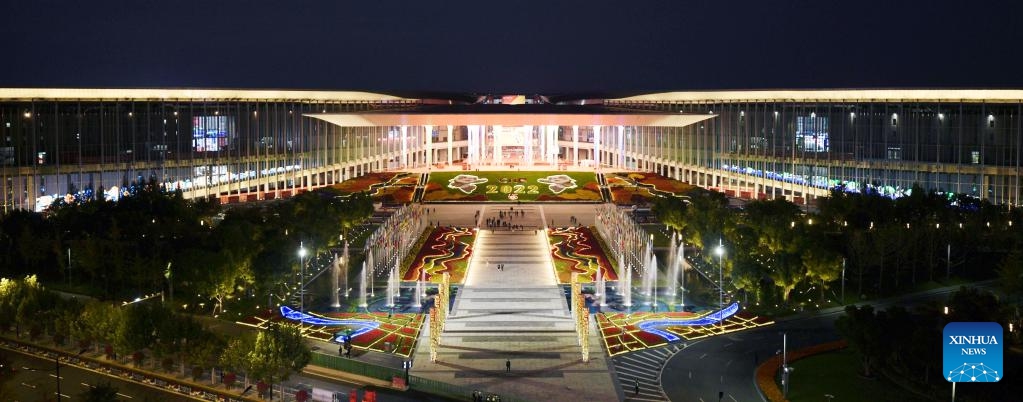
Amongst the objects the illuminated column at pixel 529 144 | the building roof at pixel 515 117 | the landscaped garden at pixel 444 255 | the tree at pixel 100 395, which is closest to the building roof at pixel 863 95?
the building roof at pixel 515 117

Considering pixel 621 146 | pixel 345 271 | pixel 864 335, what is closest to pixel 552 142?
pixel 621 146

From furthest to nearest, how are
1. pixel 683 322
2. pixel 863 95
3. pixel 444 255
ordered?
1. pixel 863 95
2. pixel 444 255
3. pixel 683 322

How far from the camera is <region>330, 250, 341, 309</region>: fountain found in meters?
39.6

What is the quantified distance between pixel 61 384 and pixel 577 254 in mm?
25915

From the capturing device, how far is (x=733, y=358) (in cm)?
3206

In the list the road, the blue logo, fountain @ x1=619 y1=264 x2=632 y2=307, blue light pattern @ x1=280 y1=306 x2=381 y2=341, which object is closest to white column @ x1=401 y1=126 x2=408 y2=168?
fountain @ x1=619 y1=264 x2=632 y2=307

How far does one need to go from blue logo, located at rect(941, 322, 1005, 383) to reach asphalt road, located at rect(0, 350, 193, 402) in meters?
17.8

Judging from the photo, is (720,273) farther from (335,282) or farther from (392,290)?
(335,282)

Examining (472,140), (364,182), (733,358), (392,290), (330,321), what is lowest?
(733,358)

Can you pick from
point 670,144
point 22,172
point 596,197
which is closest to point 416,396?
point 22,172

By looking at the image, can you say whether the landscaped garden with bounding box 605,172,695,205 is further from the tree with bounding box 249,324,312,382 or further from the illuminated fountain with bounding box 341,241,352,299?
the tree with bounding box 249,324,312,382

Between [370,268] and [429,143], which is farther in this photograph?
[429,143]

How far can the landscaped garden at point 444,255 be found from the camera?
4509 cm

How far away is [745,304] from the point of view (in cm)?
3903
